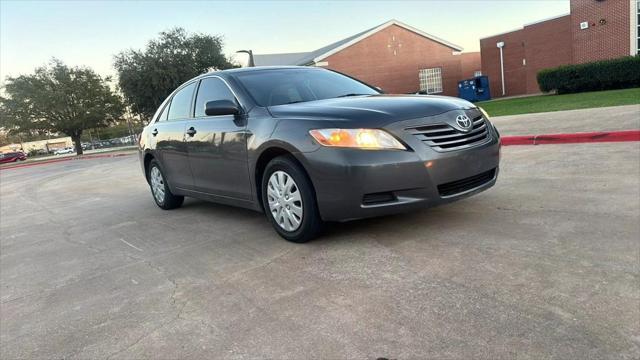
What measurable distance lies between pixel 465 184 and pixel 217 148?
246 centimetres

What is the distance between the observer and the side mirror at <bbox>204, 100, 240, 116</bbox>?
450 cm

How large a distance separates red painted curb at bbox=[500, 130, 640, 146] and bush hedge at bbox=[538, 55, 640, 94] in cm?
1508

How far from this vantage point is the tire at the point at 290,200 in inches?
156

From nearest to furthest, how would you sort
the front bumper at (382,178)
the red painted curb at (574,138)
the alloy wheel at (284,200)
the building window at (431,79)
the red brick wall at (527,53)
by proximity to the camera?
the front bumper at (382,178) < the alloy wheel at (284,200) < the red painted curb at (574,138) < the red brick wall at (527,53) < the building window at (431,79)

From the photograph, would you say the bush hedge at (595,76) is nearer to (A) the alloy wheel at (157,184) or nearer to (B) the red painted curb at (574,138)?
(B) the red painted curb at (574,138)

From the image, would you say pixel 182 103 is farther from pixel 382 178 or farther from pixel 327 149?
pixel 382 178

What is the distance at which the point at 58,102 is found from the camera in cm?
4544

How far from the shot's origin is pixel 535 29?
30.5 meters

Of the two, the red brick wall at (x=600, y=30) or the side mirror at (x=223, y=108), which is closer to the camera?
the side mirror at (x=223, y=108)

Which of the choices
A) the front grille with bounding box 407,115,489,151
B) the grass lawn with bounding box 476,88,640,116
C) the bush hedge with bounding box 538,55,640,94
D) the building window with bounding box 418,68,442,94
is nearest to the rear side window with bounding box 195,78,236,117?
the front grille with bounding box 407,115,489,151

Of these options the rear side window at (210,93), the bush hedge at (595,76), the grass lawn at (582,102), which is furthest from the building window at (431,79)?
the rear side window at (210,93)

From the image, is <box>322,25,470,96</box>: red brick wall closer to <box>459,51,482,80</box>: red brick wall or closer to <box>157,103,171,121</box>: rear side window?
<box>459,51,482,80</box>: red brick wall

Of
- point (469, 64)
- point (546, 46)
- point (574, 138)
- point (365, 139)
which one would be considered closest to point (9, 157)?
point (469, 64)

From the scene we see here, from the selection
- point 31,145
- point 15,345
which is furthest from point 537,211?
point 31,145
